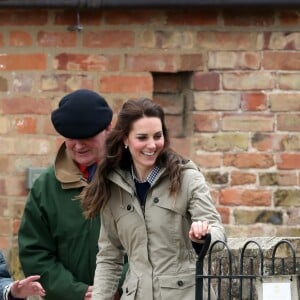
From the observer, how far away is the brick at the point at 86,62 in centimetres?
873

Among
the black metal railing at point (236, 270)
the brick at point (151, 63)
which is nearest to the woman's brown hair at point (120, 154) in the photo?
the black metal railing at point (236, 270)

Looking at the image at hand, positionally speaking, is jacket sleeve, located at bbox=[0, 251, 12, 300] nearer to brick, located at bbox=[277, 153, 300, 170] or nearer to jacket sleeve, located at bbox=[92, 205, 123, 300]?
jacket sleeve, located at bbox=[92, 205, 123, 300]

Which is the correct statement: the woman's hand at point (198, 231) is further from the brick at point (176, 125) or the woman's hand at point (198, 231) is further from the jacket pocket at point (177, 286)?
the brick at point (176, 125)

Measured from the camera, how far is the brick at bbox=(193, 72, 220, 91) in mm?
8805

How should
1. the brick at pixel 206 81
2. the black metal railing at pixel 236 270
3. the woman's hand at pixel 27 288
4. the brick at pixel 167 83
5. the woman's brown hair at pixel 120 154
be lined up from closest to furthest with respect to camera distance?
1. the black metal railing at pixel 236 270
2. the woman's brown hair at pixel 120 154
3. the woman's hand at pixel 27 288
4. the brick at pixel 206 81
5. the brick at pixel 167 83

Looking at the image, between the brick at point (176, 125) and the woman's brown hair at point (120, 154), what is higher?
the brick at point (176, 125)

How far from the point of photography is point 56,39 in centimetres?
875

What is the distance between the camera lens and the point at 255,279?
566cm

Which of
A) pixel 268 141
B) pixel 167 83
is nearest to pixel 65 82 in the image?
pixel 167 83

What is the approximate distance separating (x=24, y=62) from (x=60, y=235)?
251 centimetres

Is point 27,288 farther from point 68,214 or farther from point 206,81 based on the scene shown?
point 206,81

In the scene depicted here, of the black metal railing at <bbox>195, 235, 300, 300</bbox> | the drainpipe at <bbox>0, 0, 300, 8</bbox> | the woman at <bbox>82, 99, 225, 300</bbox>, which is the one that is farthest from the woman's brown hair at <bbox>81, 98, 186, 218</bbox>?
the drainpipe at <bbox>0, 0, 300, 8</bbox>

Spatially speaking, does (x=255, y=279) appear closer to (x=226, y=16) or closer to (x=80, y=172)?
(x=80, y=172)

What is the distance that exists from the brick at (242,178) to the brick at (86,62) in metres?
1.07
